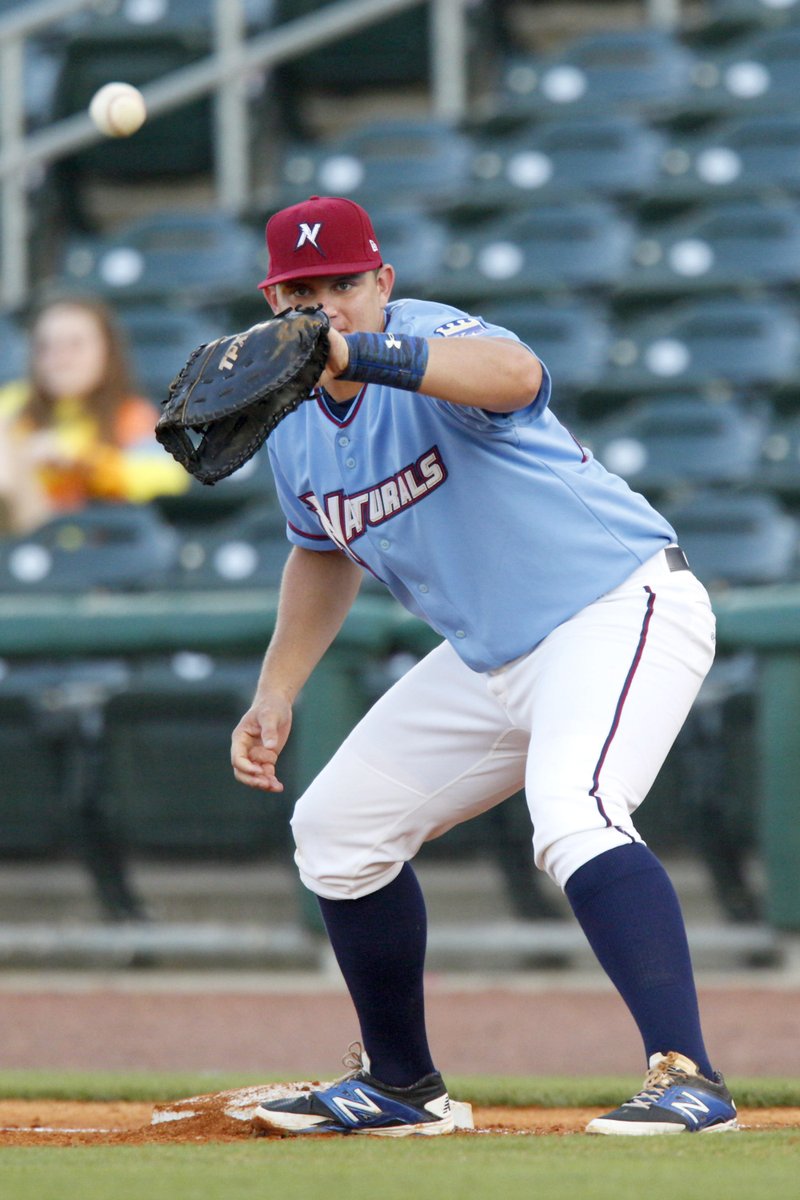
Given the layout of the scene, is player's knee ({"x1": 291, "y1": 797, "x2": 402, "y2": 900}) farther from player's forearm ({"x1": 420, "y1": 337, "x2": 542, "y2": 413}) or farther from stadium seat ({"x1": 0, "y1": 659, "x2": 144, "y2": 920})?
stadium seat ({"x1": 0, "y1": 659, "x2": 144, "y2": 920})

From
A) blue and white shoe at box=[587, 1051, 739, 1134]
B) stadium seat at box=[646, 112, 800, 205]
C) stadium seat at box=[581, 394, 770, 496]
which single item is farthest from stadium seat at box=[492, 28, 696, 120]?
blue and white shoe at box=[587, 1051, 739, 1134]

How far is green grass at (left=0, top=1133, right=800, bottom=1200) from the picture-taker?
1.99 metres

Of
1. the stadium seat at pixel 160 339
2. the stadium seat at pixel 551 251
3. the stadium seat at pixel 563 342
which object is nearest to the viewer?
the stadium seat at pixel 563 342

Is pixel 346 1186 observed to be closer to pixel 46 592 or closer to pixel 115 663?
pixel 115 663

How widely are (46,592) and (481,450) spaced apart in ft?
11.5

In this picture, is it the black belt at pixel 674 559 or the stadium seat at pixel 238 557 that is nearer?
the black belt at pixel 674 559

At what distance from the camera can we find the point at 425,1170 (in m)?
2.16

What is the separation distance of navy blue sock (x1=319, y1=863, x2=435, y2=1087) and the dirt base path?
0.56 feet

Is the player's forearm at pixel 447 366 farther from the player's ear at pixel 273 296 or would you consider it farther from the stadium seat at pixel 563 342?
the stadium seat at pixel 563 342

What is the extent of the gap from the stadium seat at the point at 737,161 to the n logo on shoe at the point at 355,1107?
5.81 m

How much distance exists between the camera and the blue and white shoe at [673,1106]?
2422 millimetres

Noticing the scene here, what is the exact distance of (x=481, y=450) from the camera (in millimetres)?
2645

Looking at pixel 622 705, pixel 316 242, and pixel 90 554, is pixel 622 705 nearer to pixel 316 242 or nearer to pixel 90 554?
pixel 316 242

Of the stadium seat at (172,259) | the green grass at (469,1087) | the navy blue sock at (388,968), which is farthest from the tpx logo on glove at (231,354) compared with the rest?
the stadium seat at (172,259)
